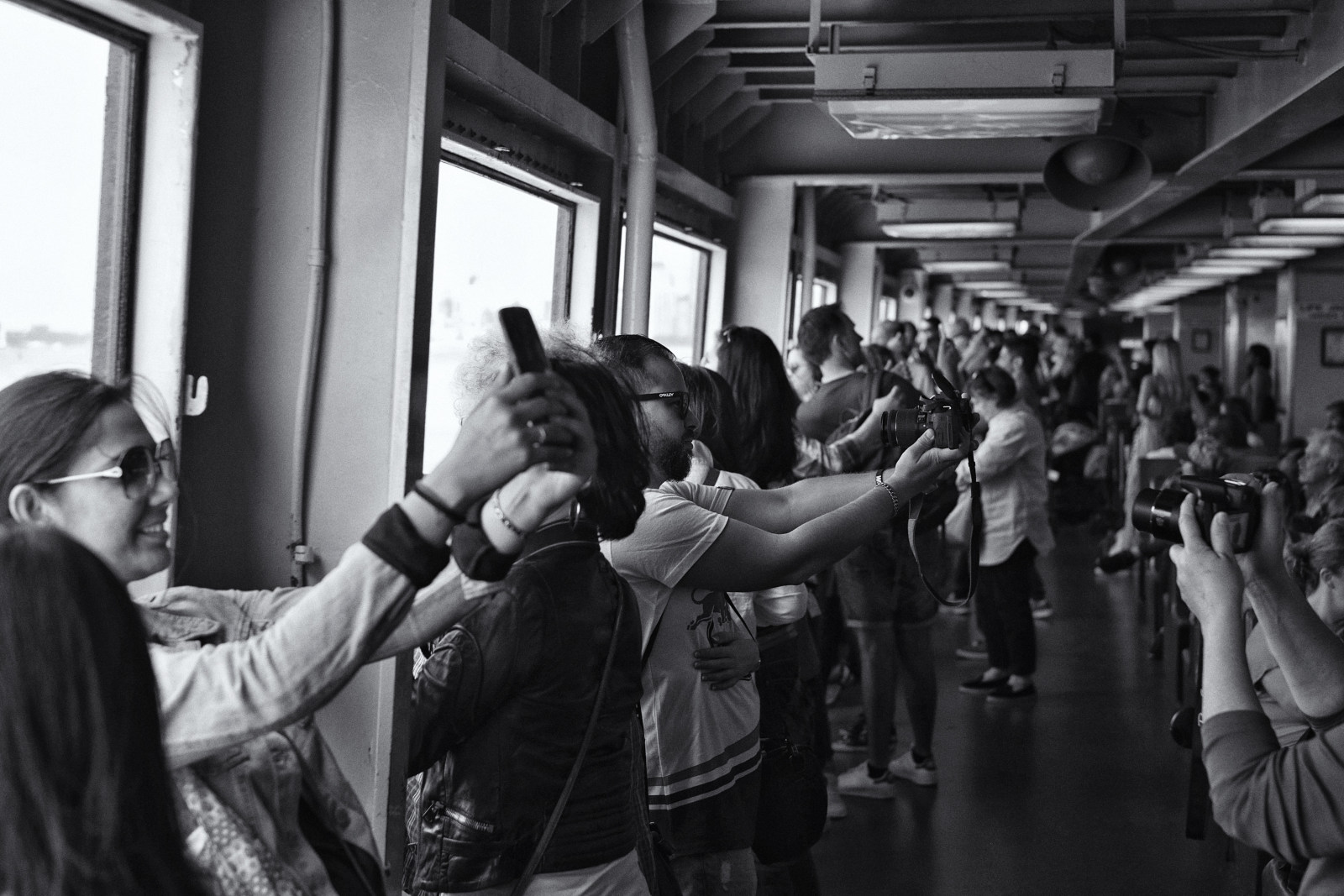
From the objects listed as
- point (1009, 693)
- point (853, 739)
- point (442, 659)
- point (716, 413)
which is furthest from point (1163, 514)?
point (1009, 693)

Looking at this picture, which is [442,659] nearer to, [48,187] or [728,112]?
[48,187]

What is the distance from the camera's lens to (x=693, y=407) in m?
2.82

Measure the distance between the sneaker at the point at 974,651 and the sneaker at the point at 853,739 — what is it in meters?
1.86

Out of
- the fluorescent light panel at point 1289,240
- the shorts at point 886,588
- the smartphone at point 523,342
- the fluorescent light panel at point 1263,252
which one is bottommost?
the shorts at point 886,588

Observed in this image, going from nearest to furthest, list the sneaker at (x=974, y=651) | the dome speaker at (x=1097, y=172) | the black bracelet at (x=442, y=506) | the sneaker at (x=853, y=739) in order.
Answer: the black bracelet at (x=442, y=506) < the sneaker at (x=853, y=739) < the dome speaker at (x=1097, y=172) < the sneaker at (x=974, y=651)

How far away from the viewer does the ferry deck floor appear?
4.27m

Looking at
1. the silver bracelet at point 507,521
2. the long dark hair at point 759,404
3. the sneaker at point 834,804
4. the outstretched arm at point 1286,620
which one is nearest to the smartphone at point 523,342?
the silver bracelet at point 507,521

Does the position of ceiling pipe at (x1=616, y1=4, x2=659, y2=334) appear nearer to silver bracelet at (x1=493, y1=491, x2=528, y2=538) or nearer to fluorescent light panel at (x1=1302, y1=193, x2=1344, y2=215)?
silver bracelet at (x1=493, y1=491, x2=528, y2=538)

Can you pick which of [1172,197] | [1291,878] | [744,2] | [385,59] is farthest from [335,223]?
[1172,197]

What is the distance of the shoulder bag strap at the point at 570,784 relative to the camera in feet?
5.98

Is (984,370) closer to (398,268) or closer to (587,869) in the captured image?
(398,268)

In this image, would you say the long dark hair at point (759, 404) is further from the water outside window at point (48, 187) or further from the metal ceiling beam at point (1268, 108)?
the metal ceiling beam at point (1268, 108)

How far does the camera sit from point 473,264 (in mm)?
3887

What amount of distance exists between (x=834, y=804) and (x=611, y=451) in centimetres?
324
